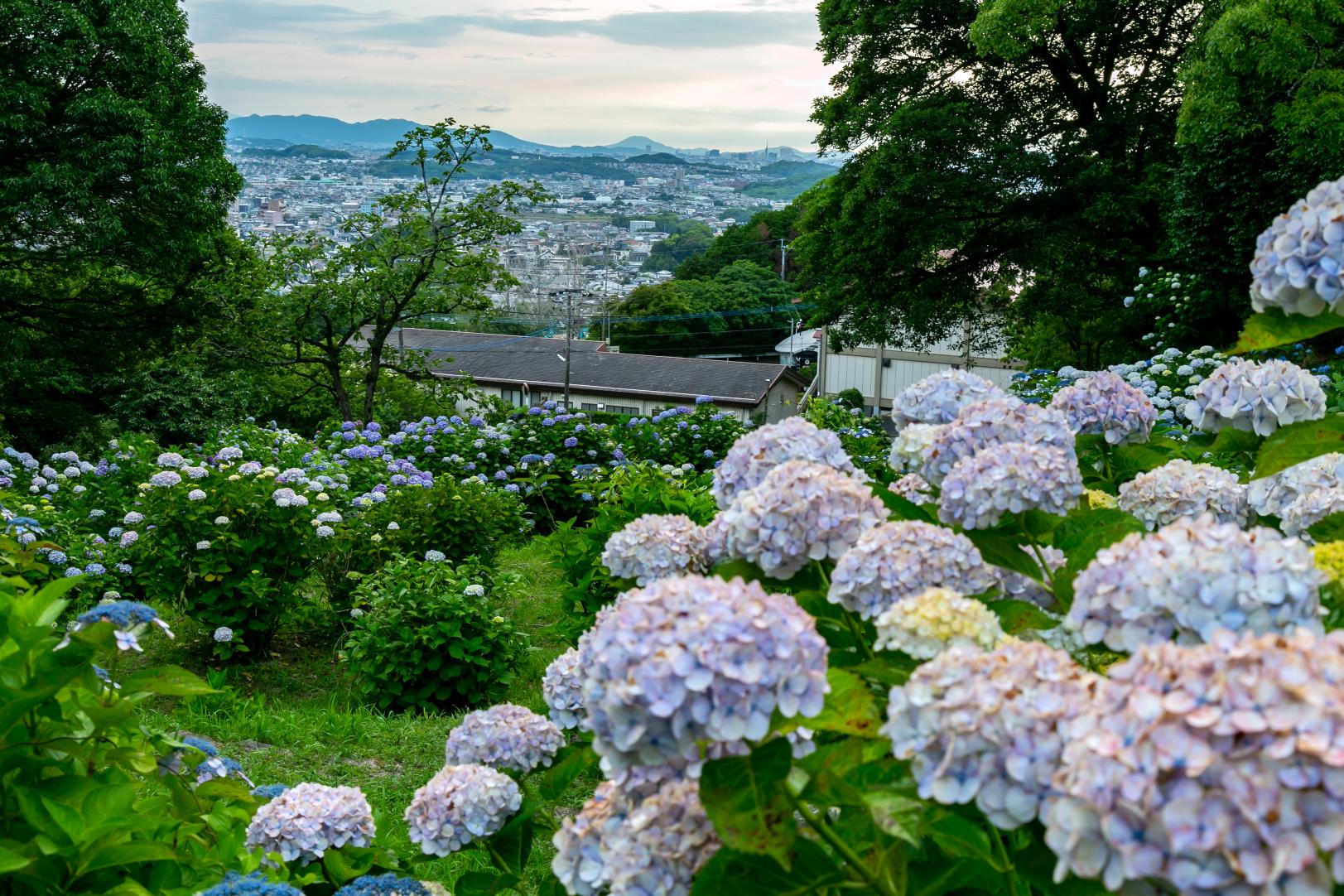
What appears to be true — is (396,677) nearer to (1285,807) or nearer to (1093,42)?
(1285,807)

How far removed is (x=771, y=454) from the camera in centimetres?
159

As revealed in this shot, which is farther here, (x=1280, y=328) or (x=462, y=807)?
(x=462, y=807)

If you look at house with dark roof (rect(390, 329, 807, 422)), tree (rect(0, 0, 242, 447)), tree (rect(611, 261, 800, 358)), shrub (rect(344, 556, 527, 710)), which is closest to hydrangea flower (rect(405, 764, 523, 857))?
shrub (rect(344, 556, 527, 710))

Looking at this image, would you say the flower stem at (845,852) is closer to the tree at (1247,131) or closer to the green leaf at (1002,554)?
the green leaf at (1002,554)

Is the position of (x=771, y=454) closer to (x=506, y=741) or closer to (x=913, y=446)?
(x=913, y=446)

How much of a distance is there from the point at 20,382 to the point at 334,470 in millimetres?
11852

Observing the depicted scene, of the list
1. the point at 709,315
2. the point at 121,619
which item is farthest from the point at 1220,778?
the point at 709,315

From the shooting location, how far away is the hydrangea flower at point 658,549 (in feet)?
5.16

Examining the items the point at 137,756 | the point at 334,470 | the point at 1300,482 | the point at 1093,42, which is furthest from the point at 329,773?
the point at 1093,42

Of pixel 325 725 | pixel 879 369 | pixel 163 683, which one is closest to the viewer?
pixel 163 683

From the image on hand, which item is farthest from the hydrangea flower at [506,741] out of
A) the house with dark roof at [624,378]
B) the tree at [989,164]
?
the house with dark roof at [624,378]

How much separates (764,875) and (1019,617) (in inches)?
19.6

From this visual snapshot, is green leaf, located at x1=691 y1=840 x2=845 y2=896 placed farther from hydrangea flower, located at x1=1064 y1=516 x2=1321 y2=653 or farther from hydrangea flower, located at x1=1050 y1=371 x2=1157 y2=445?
hydrangea flower, located at x1=1050 y1=371 x2=1157 y2=445

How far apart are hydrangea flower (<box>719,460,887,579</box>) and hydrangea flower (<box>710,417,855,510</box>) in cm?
21
